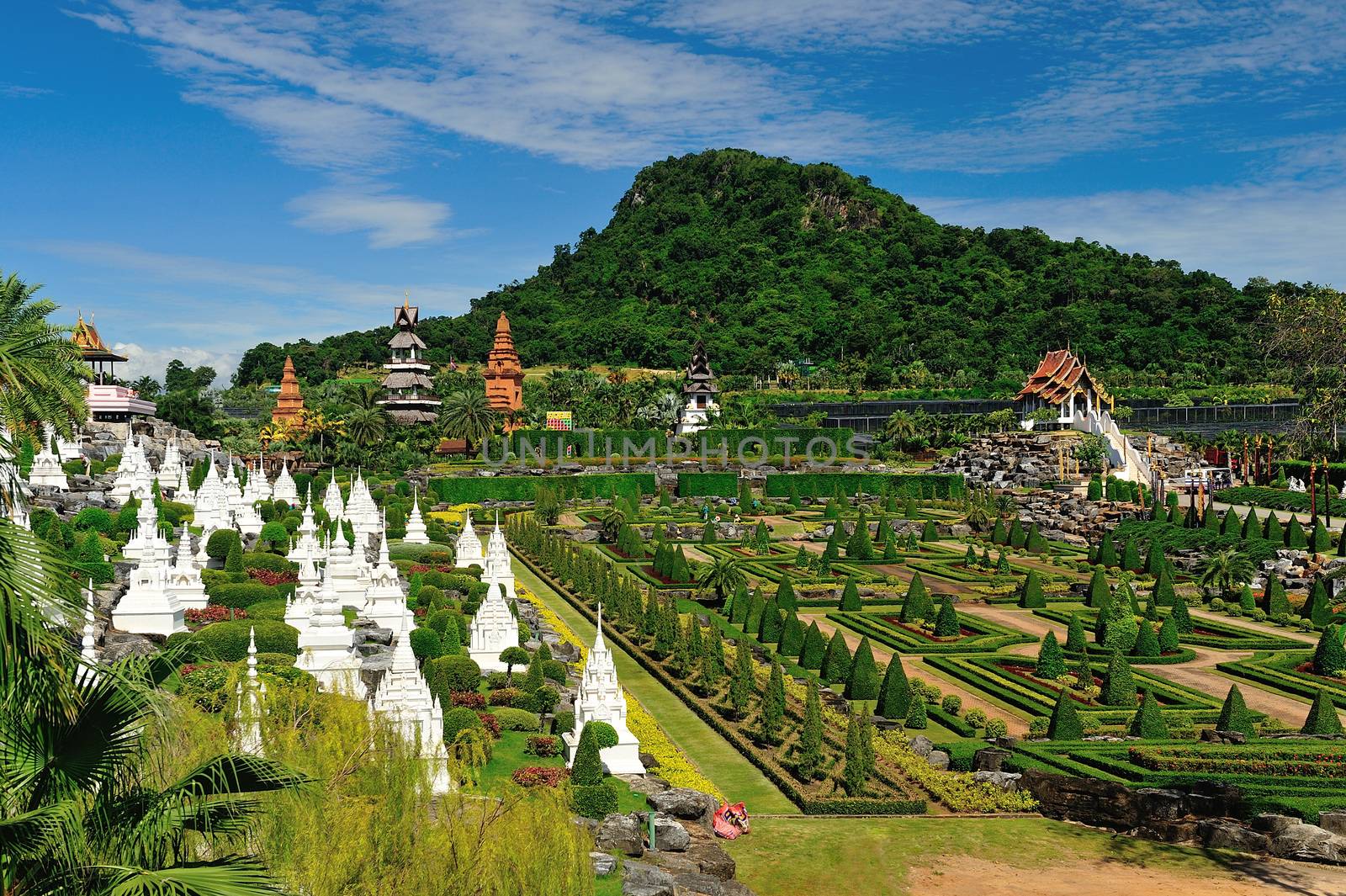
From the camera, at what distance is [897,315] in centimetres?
16662

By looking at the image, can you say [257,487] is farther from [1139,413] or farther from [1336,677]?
[1139,413]

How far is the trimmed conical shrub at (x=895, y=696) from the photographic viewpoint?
110 ft

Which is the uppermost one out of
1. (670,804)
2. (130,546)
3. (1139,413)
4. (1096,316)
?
(1096,316)

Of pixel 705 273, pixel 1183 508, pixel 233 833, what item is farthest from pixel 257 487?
pixel 705 273

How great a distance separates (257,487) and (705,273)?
134 metres

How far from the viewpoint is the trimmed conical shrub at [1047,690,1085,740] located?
101 ft

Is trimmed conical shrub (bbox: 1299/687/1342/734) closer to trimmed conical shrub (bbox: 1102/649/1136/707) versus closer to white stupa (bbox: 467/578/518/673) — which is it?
trimmed conical shrub (bbox: 1102/649/1136/707)

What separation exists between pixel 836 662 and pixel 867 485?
57686mm

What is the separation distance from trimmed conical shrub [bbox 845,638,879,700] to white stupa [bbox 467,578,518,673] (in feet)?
33.6

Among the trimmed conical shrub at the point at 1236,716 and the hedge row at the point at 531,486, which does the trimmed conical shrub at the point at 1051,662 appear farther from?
the hedge row at the point at 531,486

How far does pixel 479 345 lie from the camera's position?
180 metres

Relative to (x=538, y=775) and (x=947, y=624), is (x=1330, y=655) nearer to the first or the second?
(x=947, y=624)

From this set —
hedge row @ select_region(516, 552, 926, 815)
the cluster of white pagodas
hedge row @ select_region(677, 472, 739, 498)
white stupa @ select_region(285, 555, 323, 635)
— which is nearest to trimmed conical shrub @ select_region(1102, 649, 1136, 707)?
hedge row @ select_region(516, 552, 926, 815)

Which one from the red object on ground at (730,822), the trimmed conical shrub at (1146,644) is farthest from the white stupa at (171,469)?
the trimmed conical shrub at (1146,644)
